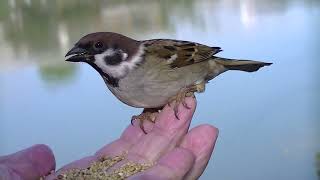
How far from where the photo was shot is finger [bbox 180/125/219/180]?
4.51 ft

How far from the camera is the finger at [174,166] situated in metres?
1.30

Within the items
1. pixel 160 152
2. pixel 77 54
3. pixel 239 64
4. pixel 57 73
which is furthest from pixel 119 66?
pixel 57 73

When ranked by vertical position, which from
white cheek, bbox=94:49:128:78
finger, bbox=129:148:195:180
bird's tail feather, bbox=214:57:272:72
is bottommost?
finger, bbox=129:148:195:180

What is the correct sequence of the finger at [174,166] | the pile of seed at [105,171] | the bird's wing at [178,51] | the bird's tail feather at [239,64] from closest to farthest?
1. the finger at [174,166]
2. the pile of seed at [105,171]
3. the bird's wing at [178,51]
4. the bird's tail feather at [239,64]

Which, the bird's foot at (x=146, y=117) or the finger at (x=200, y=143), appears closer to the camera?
the finger at (x=200, y=143)

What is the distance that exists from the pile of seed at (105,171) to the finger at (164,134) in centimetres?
3

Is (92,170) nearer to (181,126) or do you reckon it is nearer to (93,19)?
(181,126)

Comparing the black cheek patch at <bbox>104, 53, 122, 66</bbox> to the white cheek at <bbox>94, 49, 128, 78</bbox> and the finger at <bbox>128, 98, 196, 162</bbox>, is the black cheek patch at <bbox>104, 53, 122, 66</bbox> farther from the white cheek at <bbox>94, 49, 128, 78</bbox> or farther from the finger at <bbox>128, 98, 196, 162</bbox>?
the finger at <bbox>128, 98, 196, 162</bbox>

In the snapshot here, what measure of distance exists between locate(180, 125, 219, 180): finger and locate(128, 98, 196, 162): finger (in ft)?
0.11

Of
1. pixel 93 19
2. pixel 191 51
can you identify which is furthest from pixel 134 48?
pixel 93 19

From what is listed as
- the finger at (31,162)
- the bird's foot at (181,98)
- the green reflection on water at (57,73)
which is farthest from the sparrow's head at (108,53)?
the green reflection on water at (57,73)

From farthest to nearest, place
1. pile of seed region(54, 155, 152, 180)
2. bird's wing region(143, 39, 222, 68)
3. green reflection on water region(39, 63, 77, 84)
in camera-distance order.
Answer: green reflection on water region(39, 63, 77, 84) → bird's wing region(143, 39, 222, 68) → pile of seed region(54, 155, 152, 180)

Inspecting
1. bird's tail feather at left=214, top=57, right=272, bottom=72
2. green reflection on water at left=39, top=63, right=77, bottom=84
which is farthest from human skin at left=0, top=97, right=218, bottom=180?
green reflection on water at left=39, top=63, right=77, bottom=84

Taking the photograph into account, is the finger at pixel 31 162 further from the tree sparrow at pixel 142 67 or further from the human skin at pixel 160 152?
the tree sparrow at pixel 142 67
